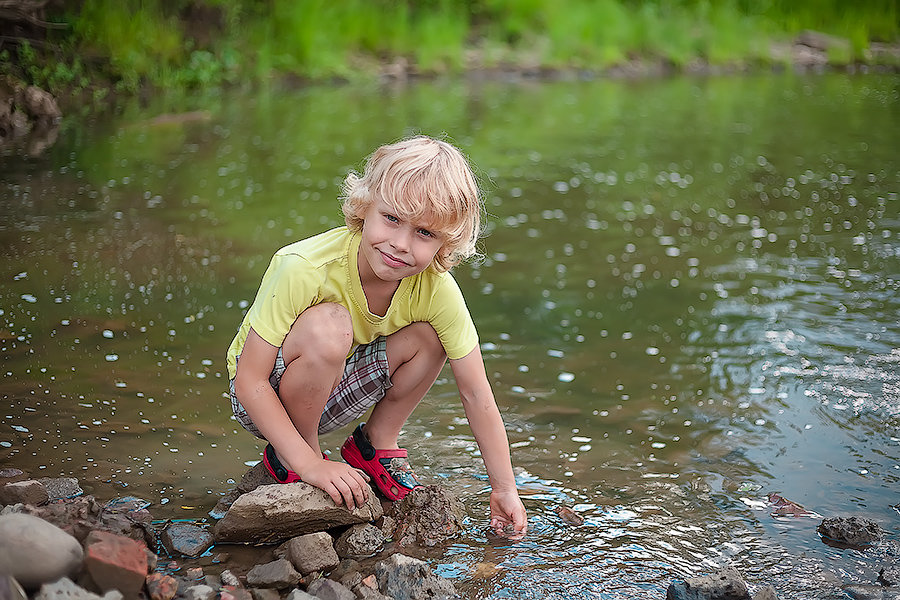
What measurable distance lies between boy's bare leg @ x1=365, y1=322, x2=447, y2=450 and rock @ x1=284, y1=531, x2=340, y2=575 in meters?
0.46

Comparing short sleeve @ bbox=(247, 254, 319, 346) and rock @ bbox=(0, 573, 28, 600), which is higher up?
short sleeve @ bbox=(247, 254, 319, 346)

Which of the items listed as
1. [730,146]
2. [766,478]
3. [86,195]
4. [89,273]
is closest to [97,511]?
[766,478]

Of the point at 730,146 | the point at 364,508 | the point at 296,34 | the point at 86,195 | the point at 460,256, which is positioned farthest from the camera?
the point at 296,34

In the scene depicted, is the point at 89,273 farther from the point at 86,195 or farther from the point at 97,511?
the point at 97,511

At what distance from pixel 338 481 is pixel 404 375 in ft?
1.23

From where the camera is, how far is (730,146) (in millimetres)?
8773

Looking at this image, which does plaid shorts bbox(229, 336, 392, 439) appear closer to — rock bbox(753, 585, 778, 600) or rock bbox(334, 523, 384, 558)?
rock bbox(334, 523, 384, 558)

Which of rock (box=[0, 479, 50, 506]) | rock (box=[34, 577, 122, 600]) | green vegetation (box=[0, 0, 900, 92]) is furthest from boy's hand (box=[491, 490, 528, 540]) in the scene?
green vegetation (box=[0, 0, 900, 92])

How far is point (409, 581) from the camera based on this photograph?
2.27 m

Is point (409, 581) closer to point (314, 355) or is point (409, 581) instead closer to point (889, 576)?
point (314, 355)

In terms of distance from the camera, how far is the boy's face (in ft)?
7.89

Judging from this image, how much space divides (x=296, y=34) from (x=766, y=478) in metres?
11.6

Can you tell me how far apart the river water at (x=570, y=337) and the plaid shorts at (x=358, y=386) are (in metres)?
0.34

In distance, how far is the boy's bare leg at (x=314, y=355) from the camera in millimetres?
2430
